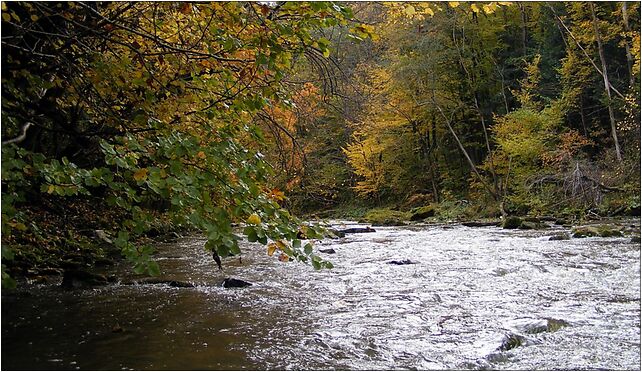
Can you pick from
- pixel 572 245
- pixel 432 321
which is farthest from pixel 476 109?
pixel 432 321

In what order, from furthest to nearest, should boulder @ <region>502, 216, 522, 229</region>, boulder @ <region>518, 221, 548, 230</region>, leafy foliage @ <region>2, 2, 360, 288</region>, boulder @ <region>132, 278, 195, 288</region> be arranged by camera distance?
boulder @ <region>502, 216, 522, 229</region>, boulder @ <region>518, 221, 548, 230</region>, boulder @ <region>132, 278, 195, 288</region>, leafy foliage @ <region>2, 2, 360, 288</region>

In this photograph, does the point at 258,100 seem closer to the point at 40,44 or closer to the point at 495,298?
the point at 40,44

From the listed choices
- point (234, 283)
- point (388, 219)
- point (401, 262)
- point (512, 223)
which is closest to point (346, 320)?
point (234, 283)

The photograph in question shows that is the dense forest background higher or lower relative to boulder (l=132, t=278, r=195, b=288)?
higher

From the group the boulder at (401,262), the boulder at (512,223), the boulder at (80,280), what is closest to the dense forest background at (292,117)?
the boulder at (80,280)

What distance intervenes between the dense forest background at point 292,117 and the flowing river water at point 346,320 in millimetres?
874

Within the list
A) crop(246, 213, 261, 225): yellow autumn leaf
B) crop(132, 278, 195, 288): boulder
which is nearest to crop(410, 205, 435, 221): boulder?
crop(132, 278, 195, 288): boulder

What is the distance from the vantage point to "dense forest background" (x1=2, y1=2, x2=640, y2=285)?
133 inches

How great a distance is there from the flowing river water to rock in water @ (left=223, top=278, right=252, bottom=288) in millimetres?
170

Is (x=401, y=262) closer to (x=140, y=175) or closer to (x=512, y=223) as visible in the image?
(x=140, y=175)

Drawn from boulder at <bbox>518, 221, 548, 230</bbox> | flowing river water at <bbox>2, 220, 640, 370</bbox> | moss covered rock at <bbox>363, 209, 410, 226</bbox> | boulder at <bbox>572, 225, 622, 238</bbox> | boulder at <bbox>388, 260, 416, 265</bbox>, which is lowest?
moss covered rock at <bbox>363, 209, 410, 226</bbox>

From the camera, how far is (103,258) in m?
8.41

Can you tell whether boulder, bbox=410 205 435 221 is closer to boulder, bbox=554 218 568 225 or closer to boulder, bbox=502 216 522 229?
boulder, bbox=502 216 522 229

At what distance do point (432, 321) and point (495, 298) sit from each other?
54.2 inches
